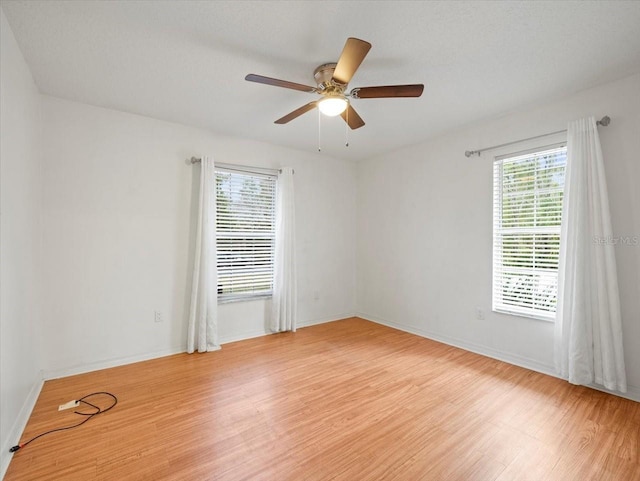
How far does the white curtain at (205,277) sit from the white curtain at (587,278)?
355 cm

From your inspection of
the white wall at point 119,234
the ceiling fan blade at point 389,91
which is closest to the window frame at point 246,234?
the white wall at point 119,234

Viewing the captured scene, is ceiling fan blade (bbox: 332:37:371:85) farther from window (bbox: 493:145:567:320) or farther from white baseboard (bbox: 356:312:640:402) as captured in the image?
white baseboard (bbox: 356:312:640:402)

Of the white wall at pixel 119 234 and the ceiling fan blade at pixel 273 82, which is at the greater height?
the ceiling fan blade at pixel 273 82

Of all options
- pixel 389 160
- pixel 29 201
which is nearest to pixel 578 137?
pixel 389 160

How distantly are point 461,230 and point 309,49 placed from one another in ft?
8.82

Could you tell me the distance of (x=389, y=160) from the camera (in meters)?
4.62

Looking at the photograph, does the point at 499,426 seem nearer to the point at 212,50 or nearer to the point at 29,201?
the point at 212,50

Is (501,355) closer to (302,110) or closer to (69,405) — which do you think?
(302,110)

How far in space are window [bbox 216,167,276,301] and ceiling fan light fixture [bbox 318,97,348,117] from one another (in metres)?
1.99

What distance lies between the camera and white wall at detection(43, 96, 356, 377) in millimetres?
2887

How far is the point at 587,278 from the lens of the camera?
2.61 metres

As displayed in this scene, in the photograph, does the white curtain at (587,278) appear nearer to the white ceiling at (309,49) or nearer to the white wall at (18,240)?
the white ceiling at (309,49)

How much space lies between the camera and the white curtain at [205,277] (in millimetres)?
3490

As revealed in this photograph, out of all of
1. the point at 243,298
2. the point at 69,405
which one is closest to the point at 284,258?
the point at 243,298
